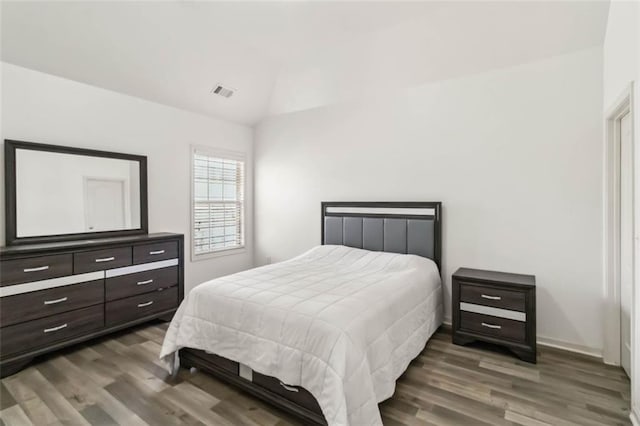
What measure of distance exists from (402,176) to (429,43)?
1.36 metres

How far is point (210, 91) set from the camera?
4020 mm

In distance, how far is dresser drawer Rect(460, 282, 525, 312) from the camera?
8.82 ft

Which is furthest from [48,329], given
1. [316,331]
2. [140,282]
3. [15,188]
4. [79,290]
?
[316,331]

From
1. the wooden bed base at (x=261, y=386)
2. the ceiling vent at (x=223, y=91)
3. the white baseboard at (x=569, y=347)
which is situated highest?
the ceiling vent at (x=223, y=91)

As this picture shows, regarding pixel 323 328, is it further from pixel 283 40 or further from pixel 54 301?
pixel 283 40

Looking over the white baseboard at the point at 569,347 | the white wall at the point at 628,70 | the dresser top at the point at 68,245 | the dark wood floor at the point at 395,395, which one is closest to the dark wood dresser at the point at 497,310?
the dark wood floor at the point at 395,395

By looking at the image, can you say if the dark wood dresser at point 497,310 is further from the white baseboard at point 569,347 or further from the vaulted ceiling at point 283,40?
the vaulted ceiling at point 283,40

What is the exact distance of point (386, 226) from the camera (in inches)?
146

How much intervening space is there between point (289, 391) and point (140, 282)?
2147mm

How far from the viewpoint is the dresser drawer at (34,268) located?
247cm

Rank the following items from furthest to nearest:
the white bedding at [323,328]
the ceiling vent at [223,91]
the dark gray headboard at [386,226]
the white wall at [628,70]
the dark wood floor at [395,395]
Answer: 1. the ceiling vent at [223,91]
2. the dark gray headboard at [386,226]
3. the dark wood floor at [395,395]
4. the white wall at [628,70]
5. the white bedding at [323,328]

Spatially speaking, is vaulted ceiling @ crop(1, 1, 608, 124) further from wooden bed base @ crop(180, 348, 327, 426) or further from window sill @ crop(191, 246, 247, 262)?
wooden bed base @ crop(180, 348, 327, 426)

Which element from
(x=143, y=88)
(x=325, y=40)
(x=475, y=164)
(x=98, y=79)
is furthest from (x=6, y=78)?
(x=475, y=164)

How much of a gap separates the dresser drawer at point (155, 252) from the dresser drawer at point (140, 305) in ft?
1.17
